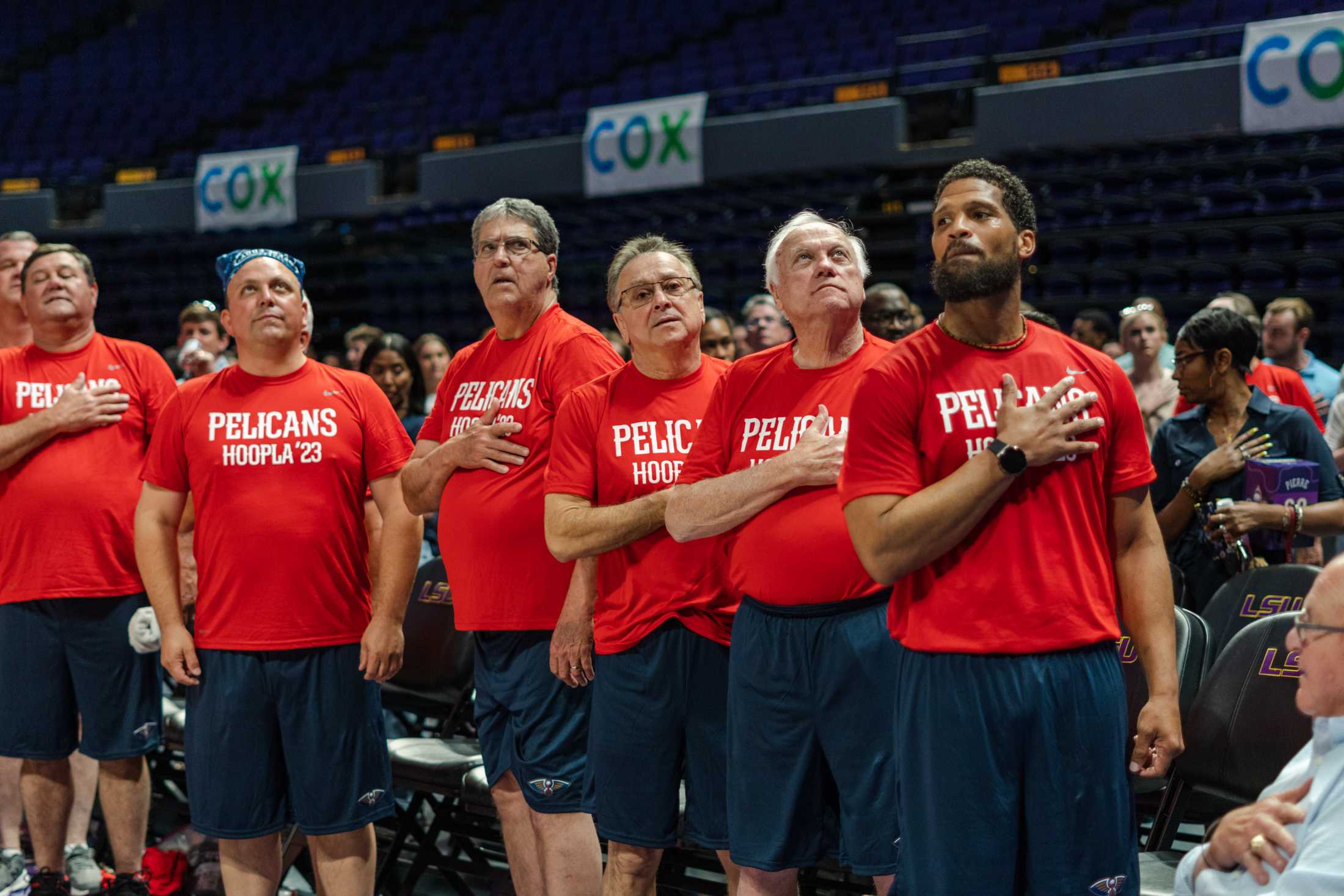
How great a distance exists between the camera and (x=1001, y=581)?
2020mm

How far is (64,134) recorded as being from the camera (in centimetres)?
1597

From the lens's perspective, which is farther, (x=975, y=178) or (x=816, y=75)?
(x=816, y=75)

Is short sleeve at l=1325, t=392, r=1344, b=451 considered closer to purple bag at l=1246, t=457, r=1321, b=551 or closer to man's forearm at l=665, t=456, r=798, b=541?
purple bag at l=1246, t=457, r=1321, b=551

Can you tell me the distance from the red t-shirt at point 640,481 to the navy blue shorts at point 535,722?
0.24 m

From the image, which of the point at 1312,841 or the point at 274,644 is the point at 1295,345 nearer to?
the point at 274,644

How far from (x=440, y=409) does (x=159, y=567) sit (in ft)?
2.65

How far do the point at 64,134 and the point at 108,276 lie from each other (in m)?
2.15

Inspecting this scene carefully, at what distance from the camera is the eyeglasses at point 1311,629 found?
1669 mm

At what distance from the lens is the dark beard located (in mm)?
2059

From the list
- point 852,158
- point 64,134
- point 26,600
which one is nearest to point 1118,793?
point 26,600

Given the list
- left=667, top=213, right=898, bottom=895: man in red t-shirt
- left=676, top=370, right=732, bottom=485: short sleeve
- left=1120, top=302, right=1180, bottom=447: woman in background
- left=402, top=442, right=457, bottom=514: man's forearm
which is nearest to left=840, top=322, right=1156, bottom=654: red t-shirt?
left=667, top=213, right=898, bottom=895: man in red t-shirt

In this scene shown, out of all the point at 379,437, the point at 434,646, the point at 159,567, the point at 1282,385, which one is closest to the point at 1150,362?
the point at 1282,385

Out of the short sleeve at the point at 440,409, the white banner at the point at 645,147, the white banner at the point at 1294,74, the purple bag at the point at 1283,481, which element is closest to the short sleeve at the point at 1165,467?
the purple bag at the point at 1283,481

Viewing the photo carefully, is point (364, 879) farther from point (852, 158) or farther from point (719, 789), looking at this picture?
point (852, 158)
